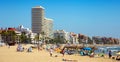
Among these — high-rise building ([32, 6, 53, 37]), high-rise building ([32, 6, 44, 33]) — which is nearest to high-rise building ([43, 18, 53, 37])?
high-rise building ([32, 6, 53, 37])

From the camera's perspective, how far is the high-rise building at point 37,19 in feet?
563

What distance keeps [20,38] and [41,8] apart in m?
86.4

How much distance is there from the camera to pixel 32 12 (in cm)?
18362

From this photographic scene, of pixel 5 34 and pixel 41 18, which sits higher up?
pixel 41 18

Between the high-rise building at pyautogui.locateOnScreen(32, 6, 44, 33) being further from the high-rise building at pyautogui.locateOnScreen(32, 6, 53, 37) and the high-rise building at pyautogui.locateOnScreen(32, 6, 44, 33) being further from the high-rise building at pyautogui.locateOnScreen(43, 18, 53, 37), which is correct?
the high-rise building at pyautogui.locateOnScreen(43, 18, 53, 37)

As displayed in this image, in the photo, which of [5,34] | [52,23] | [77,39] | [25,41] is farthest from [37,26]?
[5,34]

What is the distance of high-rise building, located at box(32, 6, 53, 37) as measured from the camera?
17112cm

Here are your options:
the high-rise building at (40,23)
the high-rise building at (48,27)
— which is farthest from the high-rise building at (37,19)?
the high-rise building at (48,27)

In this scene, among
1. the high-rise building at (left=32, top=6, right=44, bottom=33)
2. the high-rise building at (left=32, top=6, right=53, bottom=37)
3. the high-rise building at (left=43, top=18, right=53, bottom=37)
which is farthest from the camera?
the high-rise building at (left=43, top=18, right=53, bottom=37)

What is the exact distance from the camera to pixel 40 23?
173000mm

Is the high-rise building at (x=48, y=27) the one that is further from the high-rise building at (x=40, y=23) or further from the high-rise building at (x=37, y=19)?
the high-rise building at (x=37, y=19)

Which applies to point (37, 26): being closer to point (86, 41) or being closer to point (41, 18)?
point (41, 18)

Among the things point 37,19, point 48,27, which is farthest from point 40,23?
point 48,27

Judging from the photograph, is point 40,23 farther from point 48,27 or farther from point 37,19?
point 48,27
